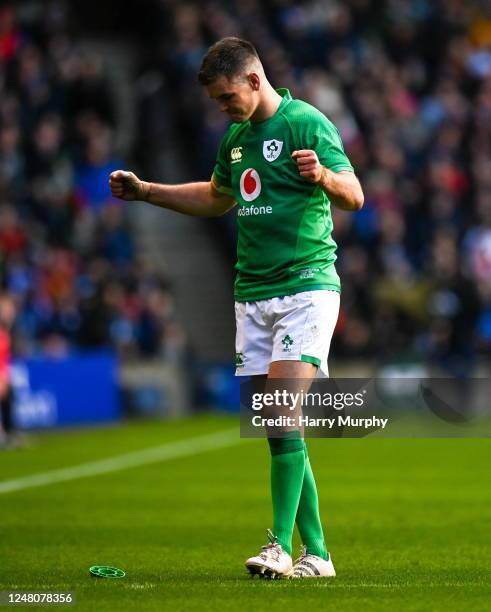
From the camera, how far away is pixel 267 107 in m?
7.05

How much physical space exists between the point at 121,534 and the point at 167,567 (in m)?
1.71

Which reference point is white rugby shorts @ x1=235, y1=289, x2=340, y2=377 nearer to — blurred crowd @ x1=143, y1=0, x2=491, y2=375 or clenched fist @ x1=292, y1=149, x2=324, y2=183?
clenched fist @ x1=292, y1=149, x2=324, y2=183

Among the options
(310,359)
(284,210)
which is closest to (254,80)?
(284,210)

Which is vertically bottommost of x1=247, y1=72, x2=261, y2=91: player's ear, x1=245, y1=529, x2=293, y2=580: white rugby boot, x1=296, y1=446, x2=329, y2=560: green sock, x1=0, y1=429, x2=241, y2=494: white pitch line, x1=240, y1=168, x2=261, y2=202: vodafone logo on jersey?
x1=245, y1=529, x2=293, y2=580: white rugby boot

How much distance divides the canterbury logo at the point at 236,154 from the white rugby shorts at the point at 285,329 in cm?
69

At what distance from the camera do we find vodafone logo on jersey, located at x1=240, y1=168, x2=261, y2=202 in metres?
7.09

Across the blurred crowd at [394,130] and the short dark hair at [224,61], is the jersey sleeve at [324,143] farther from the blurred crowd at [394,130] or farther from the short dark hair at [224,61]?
the blurred crowd at [394,130]

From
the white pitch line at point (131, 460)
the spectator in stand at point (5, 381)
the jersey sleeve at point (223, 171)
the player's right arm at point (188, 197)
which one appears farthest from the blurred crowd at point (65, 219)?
the jersey sleeve at point (223, 171)

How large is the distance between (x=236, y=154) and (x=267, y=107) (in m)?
0.30

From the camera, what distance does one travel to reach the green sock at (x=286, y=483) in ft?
22.5

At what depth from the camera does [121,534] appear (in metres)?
9.27

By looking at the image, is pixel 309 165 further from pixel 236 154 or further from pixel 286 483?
pixel 286 483

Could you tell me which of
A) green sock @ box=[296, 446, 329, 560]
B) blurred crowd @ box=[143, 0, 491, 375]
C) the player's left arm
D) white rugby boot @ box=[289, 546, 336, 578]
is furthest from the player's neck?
blurred crowd @ box=[143, 0, 491, 375]

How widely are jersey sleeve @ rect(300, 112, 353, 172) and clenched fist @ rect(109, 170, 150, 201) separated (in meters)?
0.97
